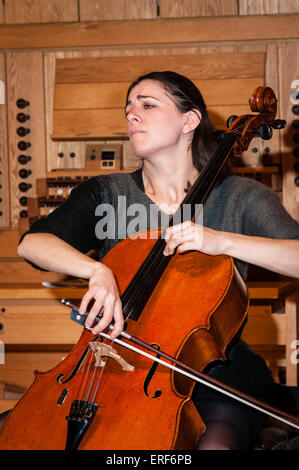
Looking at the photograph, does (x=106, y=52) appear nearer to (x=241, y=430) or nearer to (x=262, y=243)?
(x=262, y=243)

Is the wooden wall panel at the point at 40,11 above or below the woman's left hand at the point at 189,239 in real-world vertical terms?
above

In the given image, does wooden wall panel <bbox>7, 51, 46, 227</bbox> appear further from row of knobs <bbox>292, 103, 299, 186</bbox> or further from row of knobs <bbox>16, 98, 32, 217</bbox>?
row of knobs <bbox>292, 103, 299, 186</bbox>

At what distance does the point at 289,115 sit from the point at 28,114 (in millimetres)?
1671

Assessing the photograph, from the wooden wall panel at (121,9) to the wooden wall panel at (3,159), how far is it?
0.67m

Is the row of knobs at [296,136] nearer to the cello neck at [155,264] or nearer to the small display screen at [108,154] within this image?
the small display screen at [108,154]

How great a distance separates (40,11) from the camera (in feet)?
10.6

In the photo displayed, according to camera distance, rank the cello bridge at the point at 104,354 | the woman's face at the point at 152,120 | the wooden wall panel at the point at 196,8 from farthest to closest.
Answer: the wooden wall panel at the point at 196,8, the woman's face at the point at 152,120, the cello bridge at the point at 104,354

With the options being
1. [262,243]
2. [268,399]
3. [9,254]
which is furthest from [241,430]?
[9,254]

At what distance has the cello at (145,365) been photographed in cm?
102

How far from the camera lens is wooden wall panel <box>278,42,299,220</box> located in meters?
3.05

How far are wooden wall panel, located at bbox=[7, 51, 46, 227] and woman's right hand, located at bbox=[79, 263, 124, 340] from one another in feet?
7.03

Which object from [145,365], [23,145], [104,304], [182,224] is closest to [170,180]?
[182,224]

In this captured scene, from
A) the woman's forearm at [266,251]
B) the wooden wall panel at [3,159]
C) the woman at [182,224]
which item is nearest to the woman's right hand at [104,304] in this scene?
the woman at [182,224]

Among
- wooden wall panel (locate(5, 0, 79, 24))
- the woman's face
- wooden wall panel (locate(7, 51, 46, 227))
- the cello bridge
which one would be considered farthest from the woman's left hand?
wooden wall panel (locate(5, 0, 79, 24))
